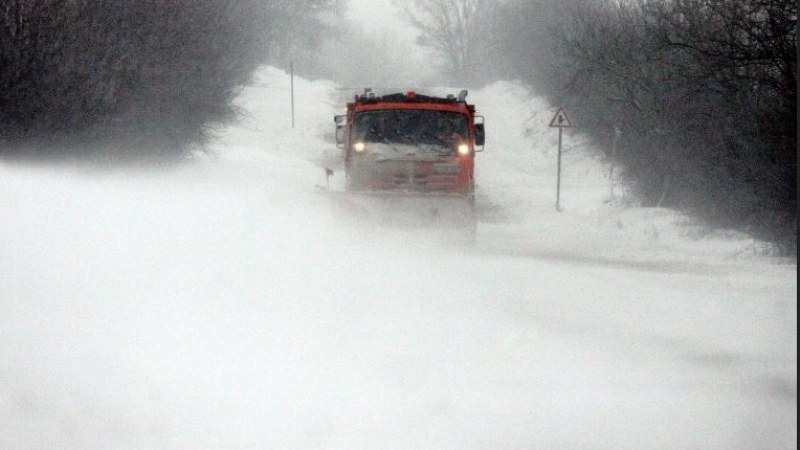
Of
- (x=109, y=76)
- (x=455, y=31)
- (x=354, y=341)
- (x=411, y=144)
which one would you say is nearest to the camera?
(x=354, y=341)

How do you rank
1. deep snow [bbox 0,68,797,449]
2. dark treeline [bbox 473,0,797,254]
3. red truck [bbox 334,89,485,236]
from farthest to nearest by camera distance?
red truck [bbox 334,89,485,236] < dark treeline [bbox 473,0,797,254] < deep snow [bbox 0,68,797,449]

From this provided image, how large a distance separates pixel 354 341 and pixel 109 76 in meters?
13.1

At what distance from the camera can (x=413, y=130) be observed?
1449 centimetres

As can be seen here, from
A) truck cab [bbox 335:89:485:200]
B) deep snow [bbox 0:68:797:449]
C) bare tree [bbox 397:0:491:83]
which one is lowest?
deep snow [bbox 0:68:797:449]

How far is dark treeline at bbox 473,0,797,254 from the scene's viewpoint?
38.2 ft

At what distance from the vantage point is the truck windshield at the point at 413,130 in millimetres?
14469

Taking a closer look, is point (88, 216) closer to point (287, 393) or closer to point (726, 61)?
point (287, 393)

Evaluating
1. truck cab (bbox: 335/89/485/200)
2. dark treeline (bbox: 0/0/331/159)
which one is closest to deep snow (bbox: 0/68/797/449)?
truck cab (bbox: 335/89/485/200)

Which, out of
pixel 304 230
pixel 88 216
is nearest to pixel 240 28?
pixel 304 230

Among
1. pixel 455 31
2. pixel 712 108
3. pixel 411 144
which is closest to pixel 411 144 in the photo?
pixel 411 144

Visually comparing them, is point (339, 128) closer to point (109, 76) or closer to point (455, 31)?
point (109, 76)

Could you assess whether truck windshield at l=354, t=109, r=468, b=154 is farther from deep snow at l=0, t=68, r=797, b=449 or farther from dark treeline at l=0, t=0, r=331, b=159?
dark treeline at l=0, t=0, r=331, b=159

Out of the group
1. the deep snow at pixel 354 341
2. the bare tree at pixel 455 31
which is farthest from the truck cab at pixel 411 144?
the bare tree at pixel 455 31

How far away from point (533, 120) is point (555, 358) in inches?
1534
